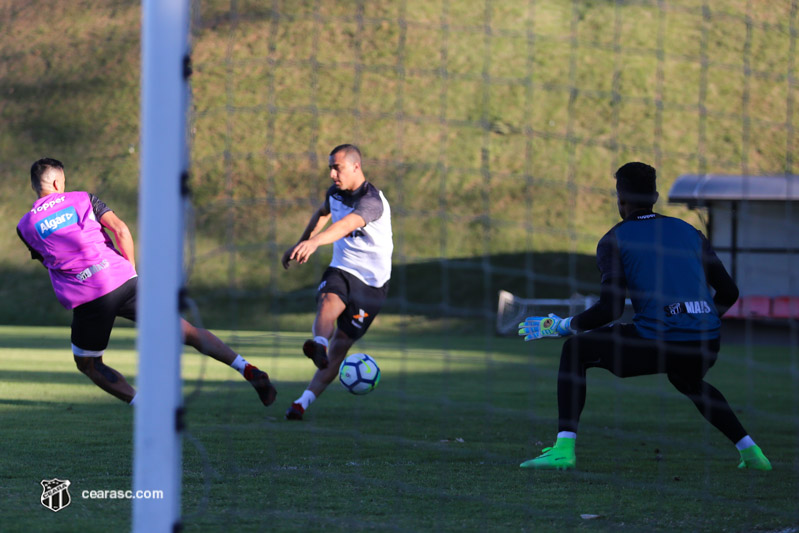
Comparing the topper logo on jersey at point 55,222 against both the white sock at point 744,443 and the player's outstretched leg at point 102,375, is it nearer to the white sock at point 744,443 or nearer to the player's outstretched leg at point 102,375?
the player's outstretched leg at point 102,375

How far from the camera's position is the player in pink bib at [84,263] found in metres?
5.66

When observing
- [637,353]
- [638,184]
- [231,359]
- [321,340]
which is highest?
[638,184]

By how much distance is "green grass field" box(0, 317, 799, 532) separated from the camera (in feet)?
12.2

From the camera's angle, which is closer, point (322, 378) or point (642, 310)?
point (642, 310)

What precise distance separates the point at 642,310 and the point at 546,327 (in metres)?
0.49

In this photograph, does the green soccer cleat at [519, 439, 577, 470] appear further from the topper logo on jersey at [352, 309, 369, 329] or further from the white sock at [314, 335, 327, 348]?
the topper logo on jersey at [352, 309, 369, 329]

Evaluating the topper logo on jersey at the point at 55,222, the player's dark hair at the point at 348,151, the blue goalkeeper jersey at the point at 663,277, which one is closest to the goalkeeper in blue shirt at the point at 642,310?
the blue goalkeeper jersey at the point at 663,277

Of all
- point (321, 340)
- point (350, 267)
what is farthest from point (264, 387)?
point (350, 267)

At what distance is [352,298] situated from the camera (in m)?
6.37

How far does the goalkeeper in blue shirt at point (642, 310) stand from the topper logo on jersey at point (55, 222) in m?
2.87

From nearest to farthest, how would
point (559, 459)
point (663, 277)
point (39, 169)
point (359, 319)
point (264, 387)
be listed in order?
point (663, 277)
point (559, 459)
point (264, 387)
point (39, 169)
point (359, 319)

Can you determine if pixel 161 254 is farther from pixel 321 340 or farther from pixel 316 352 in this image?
pixel 321 340

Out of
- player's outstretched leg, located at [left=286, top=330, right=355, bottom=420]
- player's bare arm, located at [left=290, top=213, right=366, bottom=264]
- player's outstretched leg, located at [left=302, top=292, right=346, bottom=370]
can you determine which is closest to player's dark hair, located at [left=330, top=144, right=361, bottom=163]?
player's bare arm, located at [left=290, top=213, right=366, bottom=264]

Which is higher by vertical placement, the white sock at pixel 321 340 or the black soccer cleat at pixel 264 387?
the white sock at pixel 321 340
